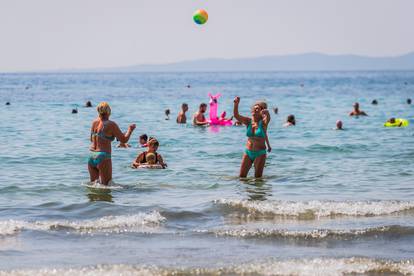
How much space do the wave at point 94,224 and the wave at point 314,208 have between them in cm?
146

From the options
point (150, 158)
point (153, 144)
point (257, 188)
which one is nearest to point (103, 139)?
point (257, 188)

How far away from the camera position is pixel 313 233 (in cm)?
957

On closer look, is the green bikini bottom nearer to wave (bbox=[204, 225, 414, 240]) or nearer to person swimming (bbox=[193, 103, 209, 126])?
wave (bbox=[204, 225, 414, 240])

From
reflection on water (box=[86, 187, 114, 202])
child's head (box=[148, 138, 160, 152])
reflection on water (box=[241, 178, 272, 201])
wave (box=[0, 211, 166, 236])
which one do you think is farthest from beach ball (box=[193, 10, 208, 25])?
wave (box=[0, 211, 166, 236])

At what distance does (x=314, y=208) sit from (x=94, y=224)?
337 cm

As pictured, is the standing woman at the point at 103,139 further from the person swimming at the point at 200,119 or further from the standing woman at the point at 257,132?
the person swimming at the point at 200,119

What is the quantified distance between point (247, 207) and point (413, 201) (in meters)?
2.71

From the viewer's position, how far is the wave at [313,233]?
9.50m

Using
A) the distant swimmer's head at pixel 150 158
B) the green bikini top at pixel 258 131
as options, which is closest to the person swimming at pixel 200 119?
the distant swimmer's head at pixel 150 158

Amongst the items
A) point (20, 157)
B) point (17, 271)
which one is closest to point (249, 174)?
point (20, 157)

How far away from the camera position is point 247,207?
11391mm

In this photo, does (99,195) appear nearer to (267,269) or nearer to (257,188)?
(257,188)

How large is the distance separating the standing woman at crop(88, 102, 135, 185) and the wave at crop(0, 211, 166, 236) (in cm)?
144

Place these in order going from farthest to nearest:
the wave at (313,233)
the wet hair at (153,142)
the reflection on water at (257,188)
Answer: the wet hair at (153,142)
the reflection on water at (257,188)
the wave at (313,233)
